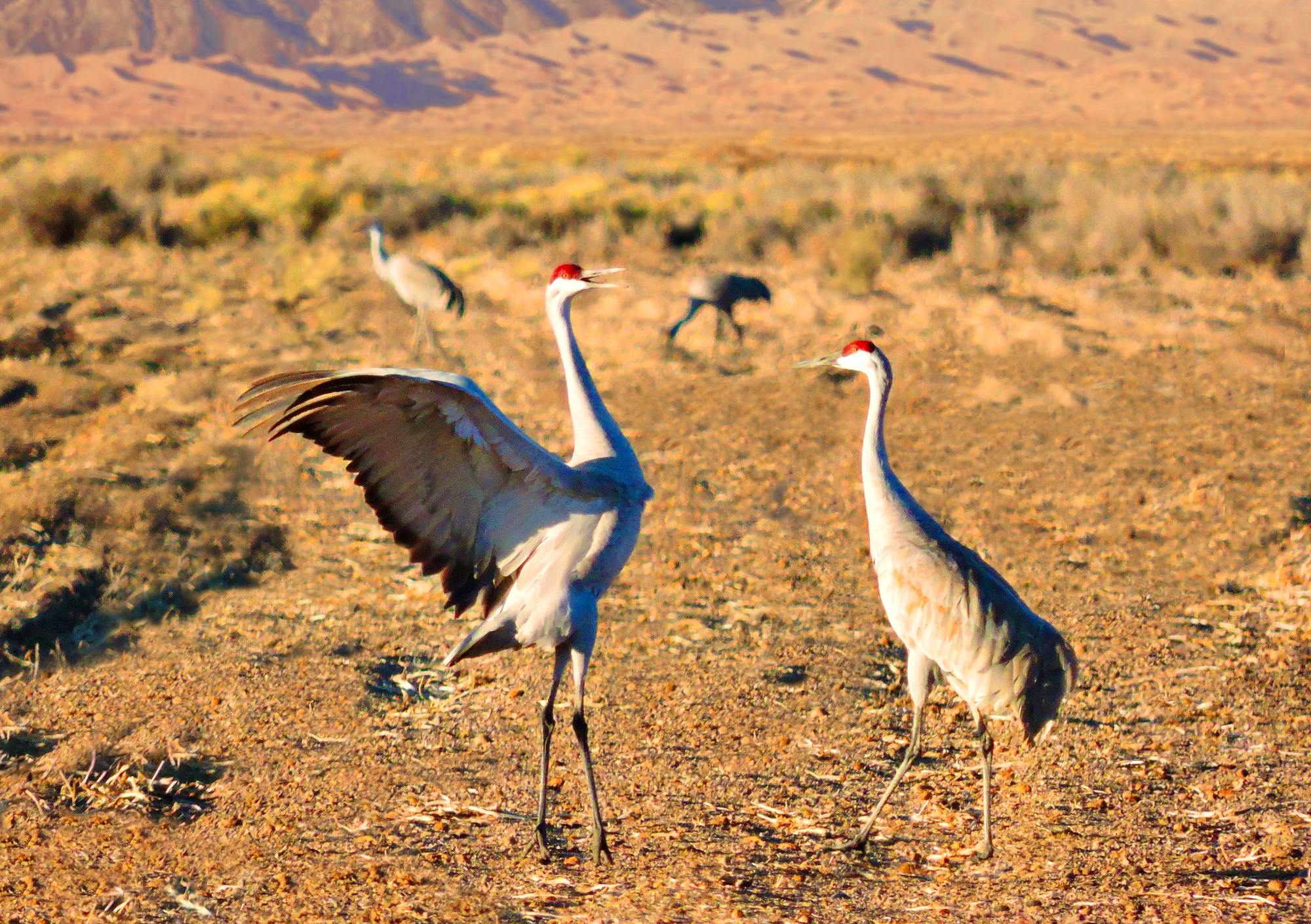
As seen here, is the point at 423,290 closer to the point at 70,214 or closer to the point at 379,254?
the point at 379,254

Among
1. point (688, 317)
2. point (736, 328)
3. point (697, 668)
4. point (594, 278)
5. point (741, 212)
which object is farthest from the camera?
point (741, 212)

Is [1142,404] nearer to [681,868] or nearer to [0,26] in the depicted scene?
[681,868]

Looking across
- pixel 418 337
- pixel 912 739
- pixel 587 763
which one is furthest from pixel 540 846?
pixel 418 337

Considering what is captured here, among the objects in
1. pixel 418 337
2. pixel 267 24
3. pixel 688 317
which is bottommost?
pixel 418 337

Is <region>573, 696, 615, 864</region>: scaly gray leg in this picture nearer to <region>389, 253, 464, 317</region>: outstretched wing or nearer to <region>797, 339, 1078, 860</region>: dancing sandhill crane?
<region>797, 339, 1078, 860</region>: dancing sandhill crane

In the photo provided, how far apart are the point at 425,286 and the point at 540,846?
9709mm

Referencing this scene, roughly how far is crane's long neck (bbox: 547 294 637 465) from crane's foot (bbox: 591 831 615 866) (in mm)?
1291

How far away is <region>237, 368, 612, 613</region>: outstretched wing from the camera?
3949mm

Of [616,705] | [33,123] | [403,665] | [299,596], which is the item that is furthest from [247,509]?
[33,123]

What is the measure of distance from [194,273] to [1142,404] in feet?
41.2

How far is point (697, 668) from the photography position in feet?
20.1

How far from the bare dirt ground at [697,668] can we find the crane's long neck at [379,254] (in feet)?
7.04

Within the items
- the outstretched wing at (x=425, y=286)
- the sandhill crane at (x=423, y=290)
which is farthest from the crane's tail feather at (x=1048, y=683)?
the outstretched wing at (x=425, y=286)

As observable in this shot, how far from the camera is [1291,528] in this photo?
25.9 ft
